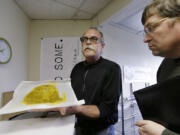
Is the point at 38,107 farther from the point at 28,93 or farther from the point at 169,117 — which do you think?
the point at 169,117

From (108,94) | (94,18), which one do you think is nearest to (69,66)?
(94,18)

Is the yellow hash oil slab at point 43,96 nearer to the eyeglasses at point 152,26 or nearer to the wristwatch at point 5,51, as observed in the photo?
the eyeglasses at point 152,26

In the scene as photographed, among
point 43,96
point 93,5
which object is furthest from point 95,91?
point 93,5

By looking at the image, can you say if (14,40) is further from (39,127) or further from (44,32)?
(39,127)

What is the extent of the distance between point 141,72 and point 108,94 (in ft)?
5.56

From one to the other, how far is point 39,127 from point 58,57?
1378mm

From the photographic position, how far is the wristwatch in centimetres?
119

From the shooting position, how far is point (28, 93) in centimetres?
56

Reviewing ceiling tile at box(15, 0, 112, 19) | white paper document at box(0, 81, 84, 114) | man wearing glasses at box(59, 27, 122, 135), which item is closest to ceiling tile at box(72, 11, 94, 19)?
ceiling tile at box(15, 0, 112, 19)

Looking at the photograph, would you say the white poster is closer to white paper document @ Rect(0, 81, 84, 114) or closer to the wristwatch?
the wristwatch

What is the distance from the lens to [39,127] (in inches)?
18.3

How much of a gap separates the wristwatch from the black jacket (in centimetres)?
90

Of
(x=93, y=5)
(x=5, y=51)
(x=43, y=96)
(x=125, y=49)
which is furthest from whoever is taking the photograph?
(x=125, y=49)

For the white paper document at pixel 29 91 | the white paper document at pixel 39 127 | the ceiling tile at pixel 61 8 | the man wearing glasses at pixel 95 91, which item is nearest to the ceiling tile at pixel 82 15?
the ceiling tile at pixel 61 8
